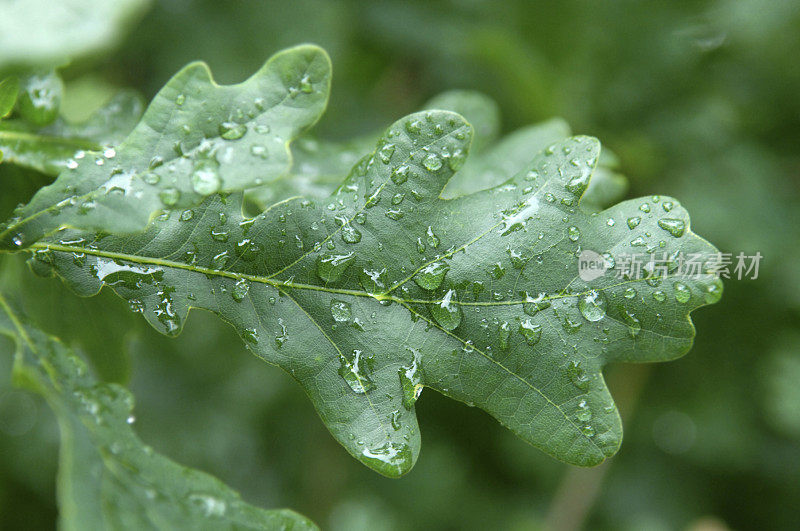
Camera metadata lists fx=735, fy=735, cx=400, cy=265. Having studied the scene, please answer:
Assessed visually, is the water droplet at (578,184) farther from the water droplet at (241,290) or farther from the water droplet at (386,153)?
the water droplet at (241,290)

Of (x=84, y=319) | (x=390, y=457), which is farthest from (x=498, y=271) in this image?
(x=84, y=319)

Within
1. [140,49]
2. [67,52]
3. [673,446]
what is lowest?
[673,446]

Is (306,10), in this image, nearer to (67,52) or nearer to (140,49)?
(140,49)

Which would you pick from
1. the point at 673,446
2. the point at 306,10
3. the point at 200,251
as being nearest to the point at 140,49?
the point at 306,10

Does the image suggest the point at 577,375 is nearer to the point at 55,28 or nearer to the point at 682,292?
the point at 682,292

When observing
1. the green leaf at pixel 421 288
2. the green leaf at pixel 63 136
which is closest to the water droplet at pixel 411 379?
the green leaf at pixel 421 288

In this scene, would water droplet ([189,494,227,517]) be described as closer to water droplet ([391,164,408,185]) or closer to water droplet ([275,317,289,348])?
water droplet ([275,317,289,348])
